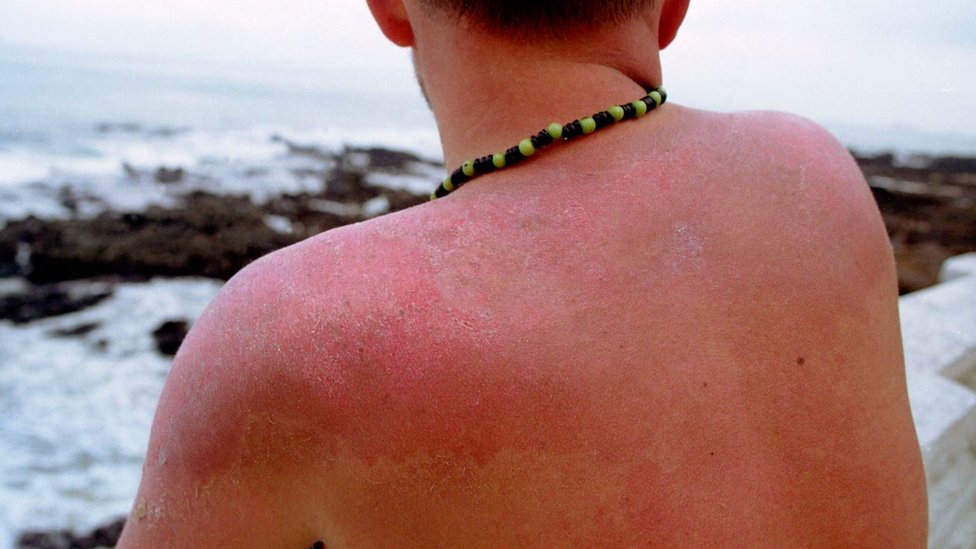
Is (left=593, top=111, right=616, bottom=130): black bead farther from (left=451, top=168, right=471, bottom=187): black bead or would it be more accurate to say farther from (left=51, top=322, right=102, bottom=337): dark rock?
(left=51, top=322, right=102, bottom=337): dark rock

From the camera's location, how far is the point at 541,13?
0.88 meters

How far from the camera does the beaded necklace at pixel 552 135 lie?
2.89 feet

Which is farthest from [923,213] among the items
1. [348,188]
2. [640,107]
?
[640,107]

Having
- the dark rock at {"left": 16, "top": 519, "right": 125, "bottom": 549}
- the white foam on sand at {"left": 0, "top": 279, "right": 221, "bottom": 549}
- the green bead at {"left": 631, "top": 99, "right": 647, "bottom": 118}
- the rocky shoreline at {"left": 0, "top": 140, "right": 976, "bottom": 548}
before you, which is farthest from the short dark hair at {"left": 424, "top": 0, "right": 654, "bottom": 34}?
the white foam on sand at {"left": 0, "top": 279, "right": 221, "bottom": 549}

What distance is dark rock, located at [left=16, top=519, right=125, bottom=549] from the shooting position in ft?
11.2

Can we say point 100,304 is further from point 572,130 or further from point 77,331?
point 572,130

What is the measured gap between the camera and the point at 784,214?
0.91m

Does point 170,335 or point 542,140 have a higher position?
point 170,335

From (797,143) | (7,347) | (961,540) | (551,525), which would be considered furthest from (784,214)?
(7,347)

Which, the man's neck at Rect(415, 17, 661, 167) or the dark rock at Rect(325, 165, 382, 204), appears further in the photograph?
the dark rock at Rect(325, 165, 382, 204)

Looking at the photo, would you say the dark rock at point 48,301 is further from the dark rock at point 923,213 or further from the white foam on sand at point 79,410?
the dark rock at point 923,213

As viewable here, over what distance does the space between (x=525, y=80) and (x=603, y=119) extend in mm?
111

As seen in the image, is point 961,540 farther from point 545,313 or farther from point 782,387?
point 545,313

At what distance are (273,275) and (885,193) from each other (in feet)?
57.1
